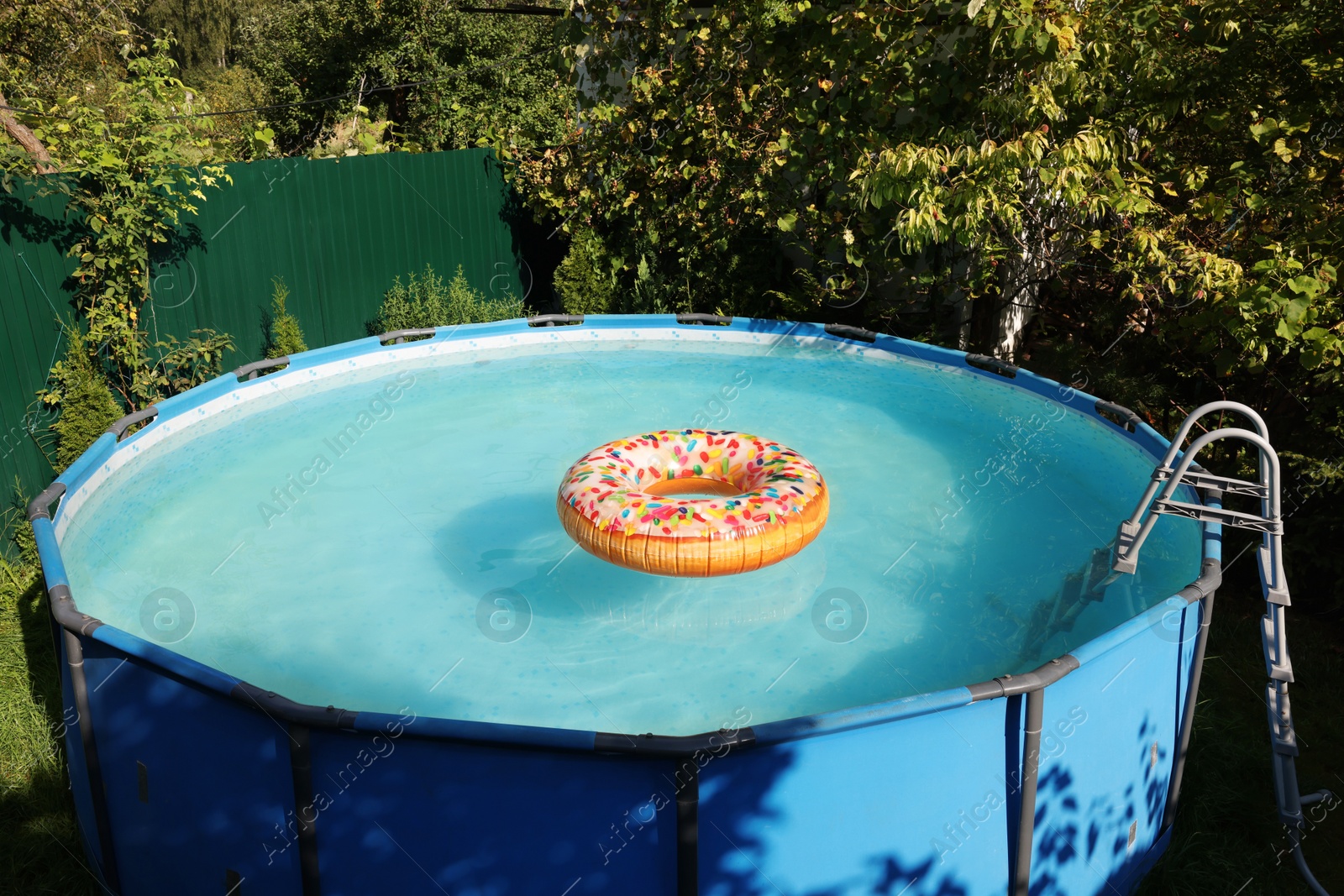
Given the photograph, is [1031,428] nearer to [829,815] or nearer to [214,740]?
[829,815]

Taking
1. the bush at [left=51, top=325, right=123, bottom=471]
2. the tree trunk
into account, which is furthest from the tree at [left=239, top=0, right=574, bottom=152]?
the bush at [left=51, top=325, right=123, bottom=471]

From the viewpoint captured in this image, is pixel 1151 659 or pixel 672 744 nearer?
pixel 672 744

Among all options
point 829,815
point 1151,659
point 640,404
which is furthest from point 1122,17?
point 829,815

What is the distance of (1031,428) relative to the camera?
7.20 meters

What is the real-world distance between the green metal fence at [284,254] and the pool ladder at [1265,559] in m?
7.00

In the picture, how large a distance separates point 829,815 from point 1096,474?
4294mm

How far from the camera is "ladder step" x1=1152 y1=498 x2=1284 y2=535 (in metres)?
3.81

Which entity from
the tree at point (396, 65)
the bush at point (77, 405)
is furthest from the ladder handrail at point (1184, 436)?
the tree at point (396, 65)

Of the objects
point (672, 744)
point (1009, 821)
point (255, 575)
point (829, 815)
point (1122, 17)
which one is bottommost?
point (255, 575)

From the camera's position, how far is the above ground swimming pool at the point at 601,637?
9.82 feet

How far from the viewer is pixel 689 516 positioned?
498 cm

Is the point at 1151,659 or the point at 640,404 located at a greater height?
the point at 1151,659

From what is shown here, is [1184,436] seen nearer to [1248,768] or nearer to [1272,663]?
[1272,663]

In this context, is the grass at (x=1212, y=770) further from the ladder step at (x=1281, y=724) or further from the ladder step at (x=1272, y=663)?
the ladder step at (x=1272, y=663)
